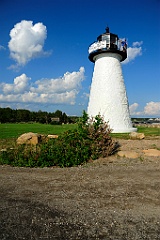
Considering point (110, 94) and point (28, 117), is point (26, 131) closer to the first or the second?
point (110, 94)

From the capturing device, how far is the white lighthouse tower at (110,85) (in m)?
24.6

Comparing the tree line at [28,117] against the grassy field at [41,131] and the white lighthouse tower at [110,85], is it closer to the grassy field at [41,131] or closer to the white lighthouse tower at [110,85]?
the grassy field at [41,131]

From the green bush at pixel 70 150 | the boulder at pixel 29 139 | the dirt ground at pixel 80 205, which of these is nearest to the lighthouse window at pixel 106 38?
the boulder at pixel 29 139

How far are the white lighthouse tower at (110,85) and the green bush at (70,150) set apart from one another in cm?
1314

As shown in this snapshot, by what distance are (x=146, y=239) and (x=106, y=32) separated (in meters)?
25.4

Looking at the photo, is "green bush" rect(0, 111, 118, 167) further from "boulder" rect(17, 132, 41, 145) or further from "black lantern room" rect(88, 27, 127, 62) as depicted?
"black lantern room" rect(88, 27, 127, 62)

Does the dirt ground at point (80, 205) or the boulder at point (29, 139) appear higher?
the boulder at point (29, 139)

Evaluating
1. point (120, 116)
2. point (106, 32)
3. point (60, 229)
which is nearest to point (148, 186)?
point (60, 229)

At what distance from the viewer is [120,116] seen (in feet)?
81.7

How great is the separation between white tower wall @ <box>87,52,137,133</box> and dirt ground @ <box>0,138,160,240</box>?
16.8 meters

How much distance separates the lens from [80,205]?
4.79 meters

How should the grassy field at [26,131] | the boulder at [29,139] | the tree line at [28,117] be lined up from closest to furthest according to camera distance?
the boulder at [29,139]
the grassy field at [26,131]
the tree line at [28,117]

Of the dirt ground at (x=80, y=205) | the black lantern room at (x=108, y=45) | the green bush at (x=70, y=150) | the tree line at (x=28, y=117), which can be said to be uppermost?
the black lantern room at (x=108, y=45)

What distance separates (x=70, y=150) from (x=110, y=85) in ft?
53.2
